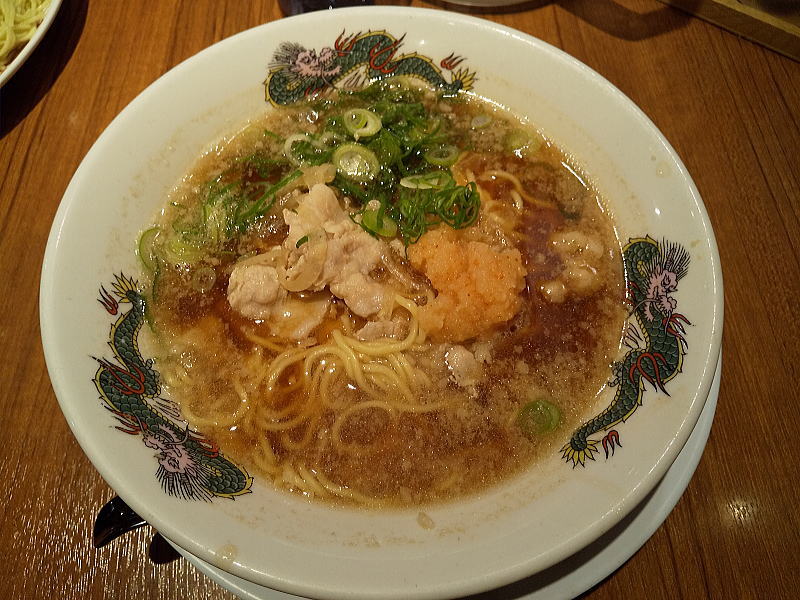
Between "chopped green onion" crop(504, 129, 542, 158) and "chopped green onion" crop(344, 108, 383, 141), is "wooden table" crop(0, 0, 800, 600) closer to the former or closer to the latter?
"chopped green onion" crop(504, 129, 542, 158)

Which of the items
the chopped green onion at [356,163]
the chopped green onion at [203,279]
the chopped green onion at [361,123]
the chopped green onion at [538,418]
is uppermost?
the chopped green onion at [361,123]

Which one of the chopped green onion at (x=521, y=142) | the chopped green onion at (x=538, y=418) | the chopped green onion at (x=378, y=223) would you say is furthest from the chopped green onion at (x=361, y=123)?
the chopped green onion at (x=538, y=418)

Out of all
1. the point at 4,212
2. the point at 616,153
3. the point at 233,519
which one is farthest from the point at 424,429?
the point at 4,212

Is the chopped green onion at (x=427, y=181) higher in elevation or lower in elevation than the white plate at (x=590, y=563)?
higher

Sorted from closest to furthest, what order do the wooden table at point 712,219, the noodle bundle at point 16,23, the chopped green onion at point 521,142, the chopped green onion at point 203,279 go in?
1. the wooden table at point 712,219
2. the chopped green onion at point 203,279
3. the chopped green onion at point 521,142
4. the noodle bundle at point 16,23

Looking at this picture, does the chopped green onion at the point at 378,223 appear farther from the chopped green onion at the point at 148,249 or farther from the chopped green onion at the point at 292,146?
the chopped green onion at the point at 148,249

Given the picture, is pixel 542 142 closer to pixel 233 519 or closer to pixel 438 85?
pixel 438 85

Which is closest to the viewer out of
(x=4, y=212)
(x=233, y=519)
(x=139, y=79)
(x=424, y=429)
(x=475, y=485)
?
Result: (x=233, y=519)
